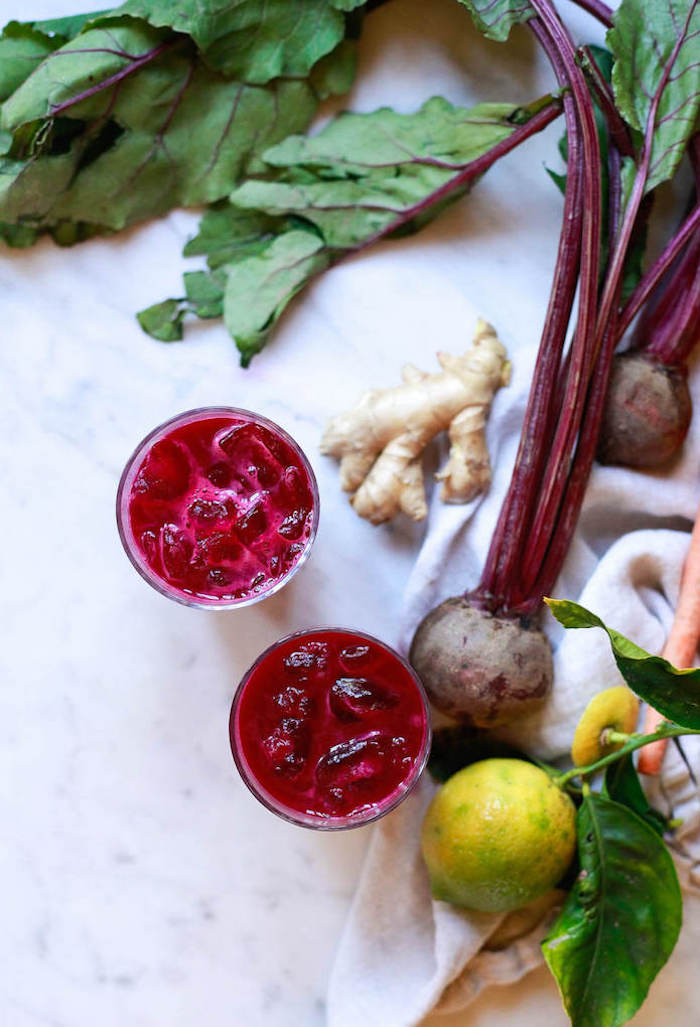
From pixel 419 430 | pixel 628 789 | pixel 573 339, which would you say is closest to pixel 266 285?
pixel 419 430

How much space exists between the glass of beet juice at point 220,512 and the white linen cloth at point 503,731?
196 millimetres

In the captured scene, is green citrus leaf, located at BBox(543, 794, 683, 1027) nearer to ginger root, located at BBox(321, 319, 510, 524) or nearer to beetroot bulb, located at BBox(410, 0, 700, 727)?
beetroot bulb, located at BBox(410, 0, 700, 727)

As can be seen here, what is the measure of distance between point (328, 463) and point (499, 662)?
325mm

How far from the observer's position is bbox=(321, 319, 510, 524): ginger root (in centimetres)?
121

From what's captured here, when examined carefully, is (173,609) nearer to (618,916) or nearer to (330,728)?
(330,728)

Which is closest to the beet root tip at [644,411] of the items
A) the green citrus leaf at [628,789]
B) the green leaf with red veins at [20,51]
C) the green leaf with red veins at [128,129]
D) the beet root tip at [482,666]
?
the beet root tip at [482,666]

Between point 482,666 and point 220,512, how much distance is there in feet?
1.12

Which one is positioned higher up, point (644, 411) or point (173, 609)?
point (644, 411)

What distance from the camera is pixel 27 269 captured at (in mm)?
1285

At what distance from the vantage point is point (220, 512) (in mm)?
1112

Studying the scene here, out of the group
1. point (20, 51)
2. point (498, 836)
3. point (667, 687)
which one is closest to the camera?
point (667, 687)

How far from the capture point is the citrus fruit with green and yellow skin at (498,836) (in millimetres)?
1101

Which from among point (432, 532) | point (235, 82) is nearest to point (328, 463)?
point (432, 532)

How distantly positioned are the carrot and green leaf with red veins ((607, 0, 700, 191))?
0.44 meters
